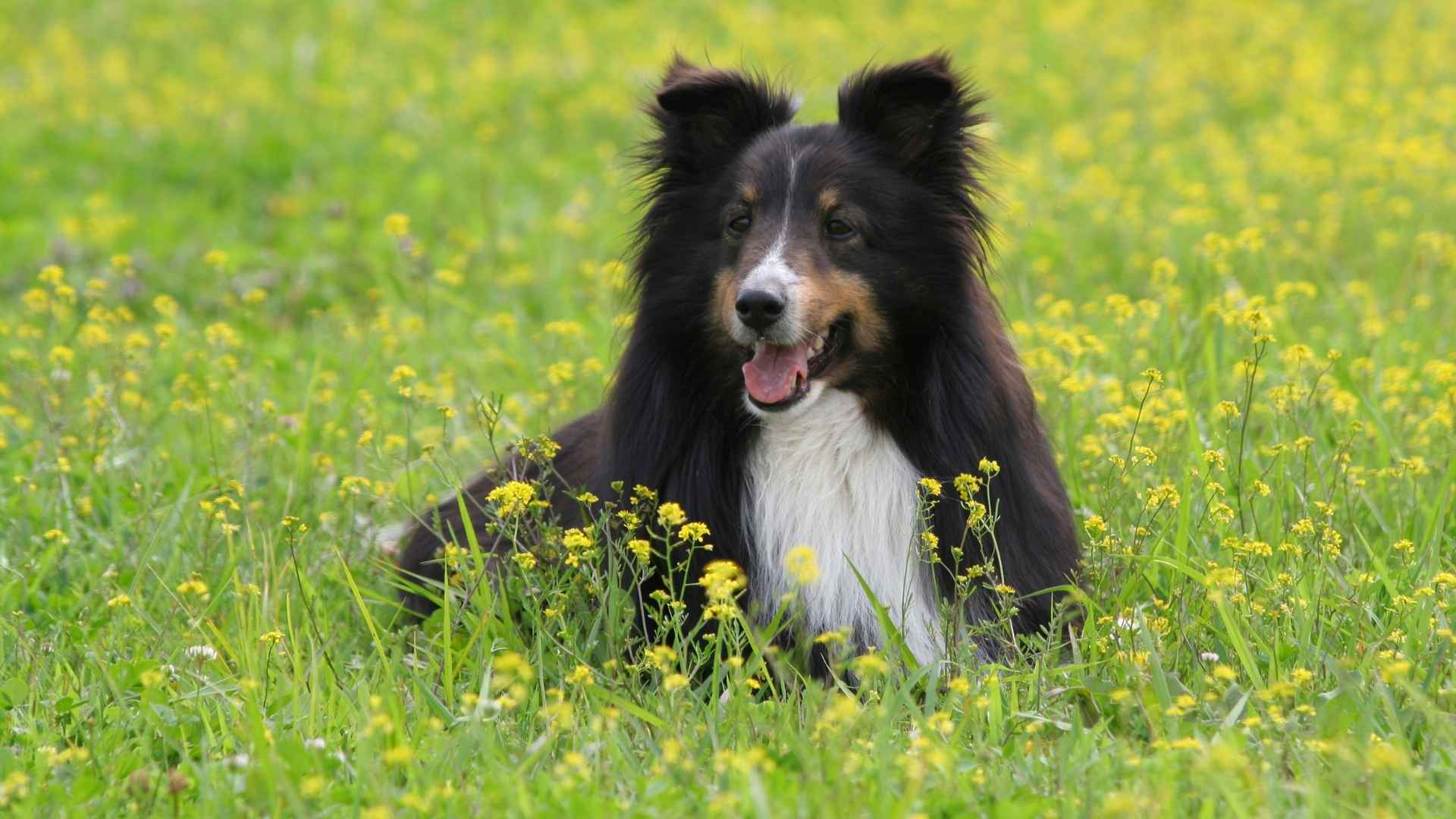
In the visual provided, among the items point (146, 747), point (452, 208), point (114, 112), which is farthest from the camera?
point (114, 112)

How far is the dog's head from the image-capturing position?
382 cm

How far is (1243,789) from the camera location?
288cm

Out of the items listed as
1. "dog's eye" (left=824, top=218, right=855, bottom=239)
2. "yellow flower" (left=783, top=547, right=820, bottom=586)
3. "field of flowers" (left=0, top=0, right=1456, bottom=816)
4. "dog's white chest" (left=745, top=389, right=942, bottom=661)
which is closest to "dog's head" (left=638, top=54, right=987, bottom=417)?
"dog's eye" (left=824, top=218, right=855, bottom=239)

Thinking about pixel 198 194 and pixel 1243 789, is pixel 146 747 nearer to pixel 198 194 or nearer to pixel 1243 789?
pixel 1243 789

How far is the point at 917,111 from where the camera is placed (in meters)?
3.96

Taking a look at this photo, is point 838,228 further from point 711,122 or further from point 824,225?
point 711,122

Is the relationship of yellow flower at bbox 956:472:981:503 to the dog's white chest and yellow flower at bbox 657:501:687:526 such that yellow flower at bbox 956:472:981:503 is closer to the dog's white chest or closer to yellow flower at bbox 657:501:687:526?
the dog's white chest

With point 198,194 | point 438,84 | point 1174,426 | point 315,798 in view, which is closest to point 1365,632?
point 1174,426

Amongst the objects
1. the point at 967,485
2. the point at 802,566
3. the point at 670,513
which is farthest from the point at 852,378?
the point at 802,566

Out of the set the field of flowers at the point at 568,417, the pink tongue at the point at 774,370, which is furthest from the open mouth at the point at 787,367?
the field of flowers at the point at 568,417

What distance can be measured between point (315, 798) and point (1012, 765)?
1.26 metres

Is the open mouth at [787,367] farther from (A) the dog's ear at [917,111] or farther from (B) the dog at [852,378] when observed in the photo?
(A) the dog's ear at [917,111]

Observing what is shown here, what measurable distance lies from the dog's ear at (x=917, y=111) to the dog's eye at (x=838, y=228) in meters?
0.24

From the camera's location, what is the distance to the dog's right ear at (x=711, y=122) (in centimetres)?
405
